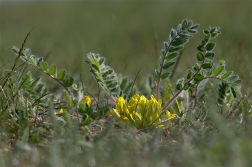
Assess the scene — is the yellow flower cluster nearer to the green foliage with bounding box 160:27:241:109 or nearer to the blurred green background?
the green foliage with bounding box 160:27:241:109

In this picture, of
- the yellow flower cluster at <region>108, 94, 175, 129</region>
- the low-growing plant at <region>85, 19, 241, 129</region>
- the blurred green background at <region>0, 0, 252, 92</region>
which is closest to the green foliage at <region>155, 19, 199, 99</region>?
the low-growing plant at <region>85, 19, 241, 129</region>

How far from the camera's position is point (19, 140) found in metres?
1.87

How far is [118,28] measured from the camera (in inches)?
216

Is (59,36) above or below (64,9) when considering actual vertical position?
below

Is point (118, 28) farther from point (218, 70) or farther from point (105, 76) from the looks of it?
point (218, 70)

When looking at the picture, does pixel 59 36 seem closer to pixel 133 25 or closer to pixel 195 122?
pixel 133 25

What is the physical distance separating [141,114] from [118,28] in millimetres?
3529

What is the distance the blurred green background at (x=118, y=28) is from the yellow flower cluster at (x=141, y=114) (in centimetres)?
104

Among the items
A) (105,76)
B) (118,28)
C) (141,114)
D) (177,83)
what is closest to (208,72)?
(177,83)

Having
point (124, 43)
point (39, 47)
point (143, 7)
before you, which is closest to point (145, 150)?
point (39, 47)

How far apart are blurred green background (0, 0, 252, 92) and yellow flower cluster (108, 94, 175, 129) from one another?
3.42 ft

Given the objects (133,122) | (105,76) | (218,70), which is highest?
(105,76)

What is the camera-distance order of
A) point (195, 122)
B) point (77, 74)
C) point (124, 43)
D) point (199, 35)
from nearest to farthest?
point (195, 122) → point (77, 74) → point (124, 43) → point (199, 35)

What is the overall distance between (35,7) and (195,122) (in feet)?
31.0
